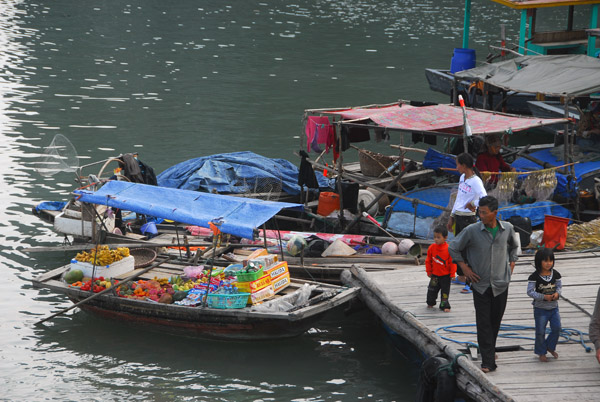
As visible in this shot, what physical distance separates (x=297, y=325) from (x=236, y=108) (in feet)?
53.0

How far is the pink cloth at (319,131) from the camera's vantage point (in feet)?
47.3

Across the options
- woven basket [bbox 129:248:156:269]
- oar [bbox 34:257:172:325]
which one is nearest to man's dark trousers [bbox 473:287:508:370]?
oar [bbox 34:257:172:325]

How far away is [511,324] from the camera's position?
971cm

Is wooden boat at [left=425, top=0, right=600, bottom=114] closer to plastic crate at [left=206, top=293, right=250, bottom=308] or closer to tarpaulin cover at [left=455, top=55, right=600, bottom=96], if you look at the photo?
tarpaulin cover at [left=455, top=55, right=600, bottom=96]

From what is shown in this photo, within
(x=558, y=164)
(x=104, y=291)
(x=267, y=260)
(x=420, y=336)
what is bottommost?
(x=104, y=291)

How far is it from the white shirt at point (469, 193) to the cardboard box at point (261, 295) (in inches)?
109

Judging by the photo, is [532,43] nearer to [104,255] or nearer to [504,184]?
[504,184]

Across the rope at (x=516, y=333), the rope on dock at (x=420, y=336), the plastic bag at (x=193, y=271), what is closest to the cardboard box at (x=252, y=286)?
the plastic bag at (x=193, y=271)

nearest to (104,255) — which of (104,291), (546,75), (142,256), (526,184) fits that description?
(104,291)

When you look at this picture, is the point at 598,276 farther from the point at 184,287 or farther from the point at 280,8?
the point at 280,8

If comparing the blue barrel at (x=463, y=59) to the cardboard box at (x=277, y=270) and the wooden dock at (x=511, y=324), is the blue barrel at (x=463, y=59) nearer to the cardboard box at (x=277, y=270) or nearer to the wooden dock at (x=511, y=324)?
the wooden dock at (x=511, y=324)

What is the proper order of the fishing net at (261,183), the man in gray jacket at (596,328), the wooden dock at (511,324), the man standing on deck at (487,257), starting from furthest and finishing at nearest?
1. the fishing net at (261,183)
2. the wooden dock at (511,324)
3. the man standing on deck at (487,257)
4. the man in gray jacket at (596,328)

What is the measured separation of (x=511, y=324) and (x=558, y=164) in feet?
20.9

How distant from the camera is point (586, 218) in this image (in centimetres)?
1380
